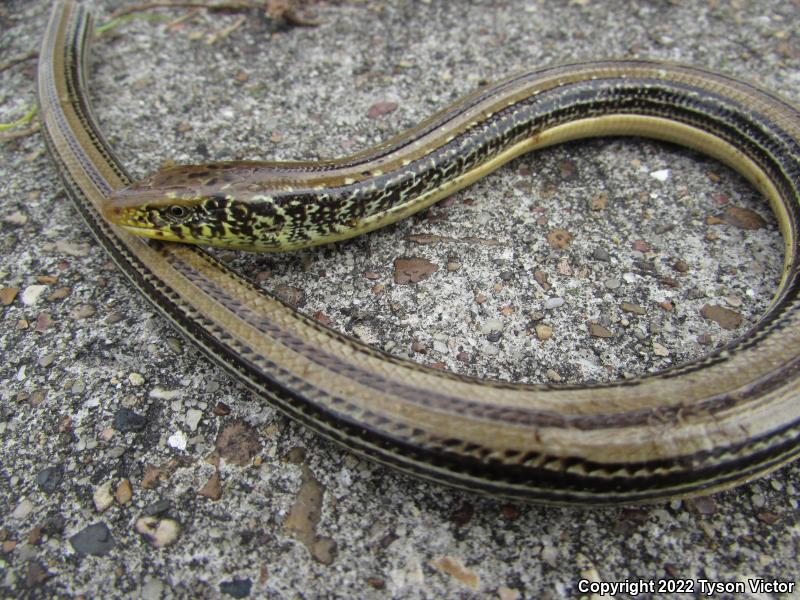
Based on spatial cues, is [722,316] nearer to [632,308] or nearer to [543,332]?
[632,308]

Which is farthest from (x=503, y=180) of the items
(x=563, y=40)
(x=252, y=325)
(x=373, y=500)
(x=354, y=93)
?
(x=373, y=500)

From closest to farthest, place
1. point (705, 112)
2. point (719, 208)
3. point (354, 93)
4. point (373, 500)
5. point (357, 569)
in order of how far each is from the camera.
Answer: point (357, 569) → point (373, 500) → point (719, 208) → point (705, 112) → point (354, 93)

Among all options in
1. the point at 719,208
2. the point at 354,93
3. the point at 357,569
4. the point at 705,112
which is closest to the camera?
the point at 357,569

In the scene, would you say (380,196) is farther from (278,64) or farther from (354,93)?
(278,64)

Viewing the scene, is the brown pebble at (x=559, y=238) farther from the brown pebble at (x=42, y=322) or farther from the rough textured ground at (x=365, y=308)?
the brown pebble at (x=42, y=322)

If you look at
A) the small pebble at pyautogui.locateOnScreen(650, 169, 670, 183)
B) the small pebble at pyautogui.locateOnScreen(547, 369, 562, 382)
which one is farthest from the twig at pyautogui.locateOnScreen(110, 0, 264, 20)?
the small pebble at pyautogui.locateOnScreen(547, 369, 562, 382)

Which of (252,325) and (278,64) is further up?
(278,64)

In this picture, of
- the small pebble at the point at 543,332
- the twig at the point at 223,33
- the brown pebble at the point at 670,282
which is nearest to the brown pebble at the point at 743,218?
the brown pebble at the point at 670,282
